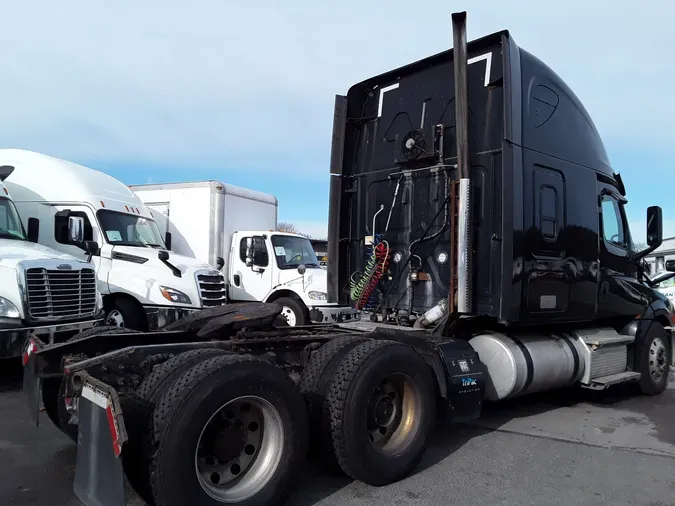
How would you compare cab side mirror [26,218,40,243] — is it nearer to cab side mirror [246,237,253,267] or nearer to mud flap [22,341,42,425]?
cab side mirror [246,237,253,267]

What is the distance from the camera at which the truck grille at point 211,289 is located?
9.88 m

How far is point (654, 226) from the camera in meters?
7.01

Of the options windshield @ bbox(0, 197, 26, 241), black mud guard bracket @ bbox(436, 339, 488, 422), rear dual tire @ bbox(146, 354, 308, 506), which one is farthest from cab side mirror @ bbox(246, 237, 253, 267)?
rear dual tire @ bbox(146, 354, 308, 506)

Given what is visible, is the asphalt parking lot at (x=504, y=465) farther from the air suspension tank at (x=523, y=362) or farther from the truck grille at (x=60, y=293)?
the truck grille at (x=60, y=293)

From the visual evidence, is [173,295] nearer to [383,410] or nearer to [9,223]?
[9,223]

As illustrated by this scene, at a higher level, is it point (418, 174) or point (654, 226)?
point (418, 174)

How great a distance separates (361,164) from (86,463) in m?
4.43

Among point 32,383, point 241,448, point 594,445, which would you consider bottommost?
point 594,445

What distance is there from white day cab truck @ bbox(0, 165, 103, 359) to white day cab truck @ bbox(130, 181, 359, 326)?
420cm

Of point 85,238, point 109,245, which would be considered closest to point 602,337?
point 109,245

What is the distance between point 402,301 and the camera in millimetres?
5883

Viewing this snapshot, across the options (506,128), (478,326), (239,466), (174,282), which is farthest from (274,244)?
(239,466)

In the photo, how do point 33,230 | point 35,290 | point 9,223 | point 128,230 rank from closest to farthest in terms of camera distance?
point 35,290
point 9,223
point 33,230
point 128,230

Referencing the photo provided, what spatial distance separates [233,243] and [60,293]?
216 inches
